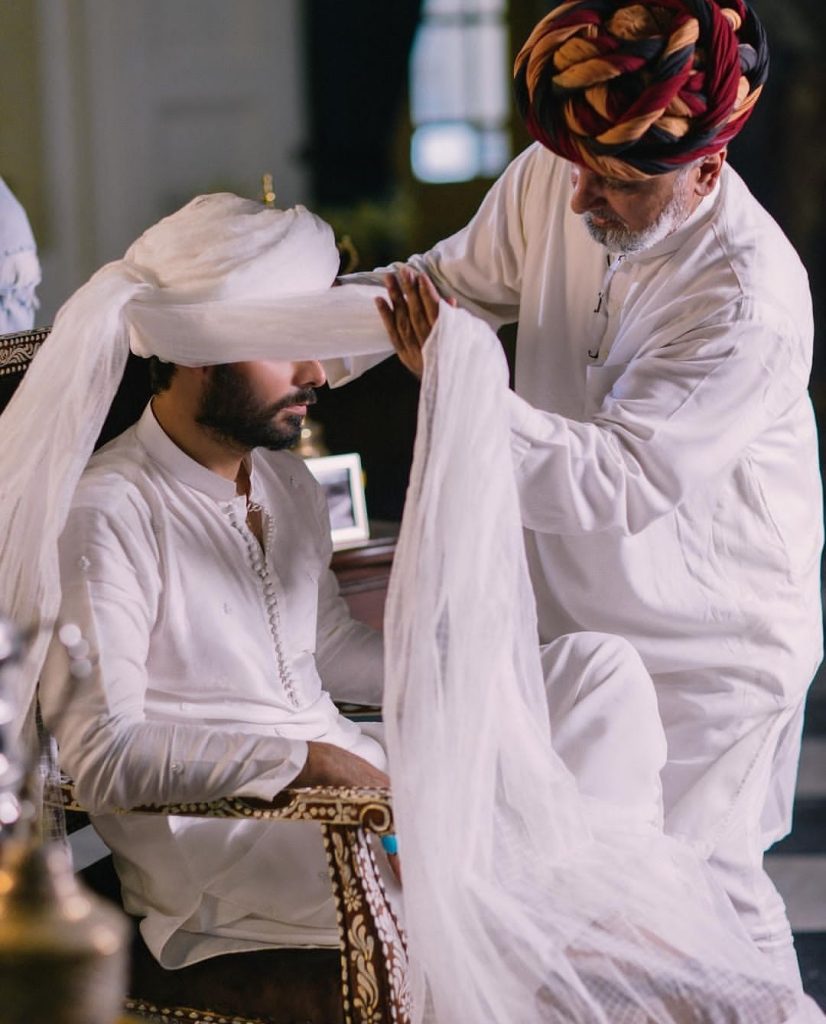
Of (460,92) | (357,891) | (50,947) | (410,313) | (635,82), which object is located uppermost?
(635,82)

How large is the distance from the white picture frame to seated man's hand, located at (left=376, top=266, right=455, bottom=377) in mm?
1219

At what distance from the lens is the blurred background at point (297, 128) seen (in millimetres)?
6723

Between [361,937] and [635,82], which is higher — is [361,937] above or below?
below

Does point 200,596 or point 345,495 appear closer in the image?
point 200,596

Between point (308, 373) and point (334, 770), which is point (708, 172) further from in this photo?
point (334, 770)

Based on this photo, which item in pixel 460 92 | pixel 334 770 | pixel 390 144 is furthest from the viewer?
pixel 460 92

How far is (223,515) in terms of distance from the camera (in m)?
2.31

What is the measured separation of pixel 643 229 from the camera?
2.34 metres

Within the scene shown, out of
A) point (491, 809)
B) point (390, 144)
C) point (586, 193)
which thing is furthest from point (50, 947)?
point (390, 144)

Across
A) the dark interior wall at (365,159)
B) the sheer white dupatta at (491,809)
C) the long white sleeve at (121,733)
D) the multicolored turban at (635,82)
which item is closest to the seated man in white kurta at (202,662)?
the long white sleeve at (121,733)

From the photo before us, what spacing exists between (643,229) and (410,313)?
46 centimetres

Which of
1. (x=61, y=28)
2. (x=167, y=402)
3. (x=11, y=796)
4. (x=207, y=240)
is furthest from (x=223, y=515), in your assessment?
(x=61, y=28)

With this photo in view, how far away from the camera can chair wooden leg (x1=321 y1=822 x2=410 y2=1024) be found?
2.01 meters

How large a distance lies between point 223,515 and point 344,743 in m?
0.37
